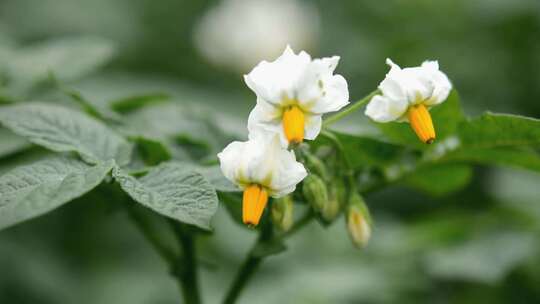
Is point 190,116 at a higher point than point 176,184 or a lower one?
lower

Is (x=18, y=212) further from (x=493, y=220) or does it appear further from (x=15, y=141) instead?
(x=493, y=220)

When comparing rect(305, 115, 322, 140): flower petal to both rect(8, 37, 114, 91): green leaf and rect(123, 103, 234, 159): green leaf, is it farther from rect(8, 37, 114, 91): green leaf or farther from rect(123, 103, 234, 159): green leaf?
rect(8, 37, 114, 91): green leaf

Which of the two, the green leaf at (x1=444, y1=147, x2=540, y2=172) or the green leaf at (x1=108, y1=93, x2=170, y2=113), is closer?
the green leaf at (x1=444, y1=147, x2=540, y2=172)

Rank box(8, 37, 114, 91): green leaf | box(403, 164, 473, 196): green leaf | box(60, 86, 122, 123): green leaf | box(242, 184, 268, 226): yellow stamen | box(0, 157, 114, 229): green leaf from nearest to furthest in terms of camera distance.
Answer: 1. box(0, 157, 114, 229): green leaf
2. box(242, 184, 268, 226): yellow stamen
3. box(60, 86, 122, 123): green leaf
4. box(403, 164, 473, 196): green leaf
5. box(8, 37, 114, 91): green leaf

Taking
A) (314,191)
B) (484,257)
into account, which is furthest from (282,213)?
(484,257)

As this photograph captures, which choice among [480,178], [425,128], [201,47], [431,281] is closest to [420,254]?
[431,281]

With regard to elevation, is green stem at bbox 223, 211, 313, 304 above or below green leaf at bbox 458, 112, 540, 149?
below

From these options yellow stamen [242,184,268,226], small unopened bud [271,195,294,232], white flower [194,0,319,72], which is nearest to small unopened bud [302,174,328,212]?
small unopened bud [271,195,294,232]

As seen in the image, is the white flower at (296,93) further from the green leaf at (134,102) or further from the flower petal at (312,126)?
the green leaf at (134,102)
